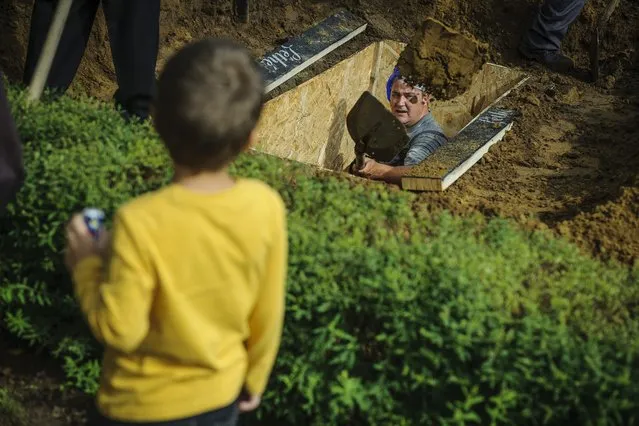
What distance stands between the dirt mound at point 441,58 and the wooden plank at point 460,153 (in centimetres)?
29

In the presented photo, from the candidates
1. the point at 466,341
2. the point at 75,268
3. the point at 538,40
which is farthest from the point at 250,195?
the point at 538,40

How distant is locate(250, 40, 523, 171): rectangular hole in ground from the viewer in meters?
6.43

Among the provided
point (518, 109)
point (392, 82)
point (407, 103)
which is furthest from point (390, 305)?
point (518, 109)

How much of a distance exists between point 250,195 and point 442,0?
234 inches

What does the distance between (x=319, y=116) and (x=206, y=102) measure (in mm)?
4296

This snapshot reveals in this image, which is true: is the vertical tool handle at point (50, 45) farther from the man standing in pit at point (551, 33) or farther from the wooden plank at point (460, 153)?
the man standing in pit at point (551, 33)

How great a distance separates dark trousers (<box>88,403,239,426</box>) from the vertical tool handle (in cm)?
244

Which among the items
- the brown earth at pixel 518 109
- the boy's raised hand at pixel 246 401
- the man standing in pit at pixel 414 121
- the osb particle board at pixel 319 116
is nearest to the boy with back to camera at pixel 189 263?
the boy's raised hand at pixel 246 401

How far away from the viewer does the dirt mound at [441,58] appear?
639 centimetres

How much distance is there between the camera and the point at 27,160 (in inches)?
160

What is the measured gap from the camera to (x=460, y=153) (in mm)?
5855

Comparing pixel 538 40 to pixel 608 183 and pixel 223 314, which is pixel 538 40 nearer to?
pixel 608 183

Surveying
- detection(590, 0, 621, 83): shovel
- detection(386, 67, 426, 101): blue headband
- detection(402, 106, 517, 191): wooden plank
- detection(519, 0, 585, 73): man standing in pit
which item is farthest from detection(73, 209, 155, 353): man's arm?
detection(519, 0, 585, 73): man standing in pit

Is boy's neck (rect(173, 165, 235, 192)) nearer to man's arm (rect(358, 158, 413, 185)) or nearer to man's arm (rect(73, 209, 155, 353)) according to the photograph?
man's arm (rect(73, 209, 155, 353))
